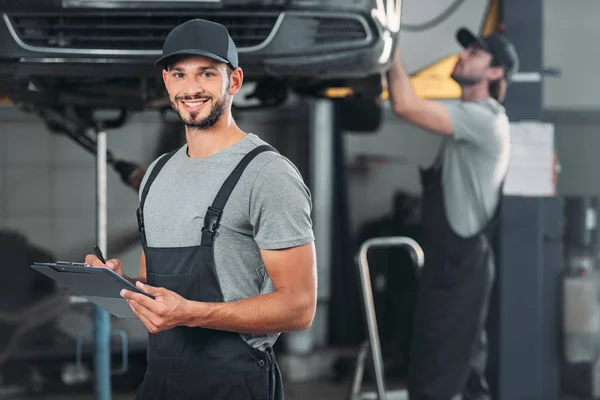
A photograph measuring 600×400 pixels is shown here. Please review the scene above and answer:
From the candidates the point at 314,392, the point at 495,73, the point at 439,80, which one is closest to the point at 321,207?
the point at 314,392

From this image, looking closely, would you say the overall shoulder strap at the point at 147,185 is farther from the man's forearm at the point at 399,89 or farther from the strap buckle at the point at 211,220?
the man's forearm at the point at 399,89

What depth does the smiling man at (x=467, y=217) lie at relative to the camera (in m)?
3.80

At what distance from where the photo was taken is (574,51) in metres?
5.13

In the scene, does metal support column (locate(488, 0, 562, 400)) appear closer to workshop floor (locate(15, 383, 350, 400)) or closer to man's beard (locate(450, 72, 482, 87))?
man's beard (locate(450, 72, 482, 87))

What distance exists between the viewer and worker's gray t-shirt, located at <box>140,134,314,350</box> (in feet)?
6.02

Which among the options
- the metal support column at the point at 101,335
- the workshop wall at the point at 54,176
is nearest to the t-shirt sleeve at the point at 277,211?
the metal support column at the point at 101,335

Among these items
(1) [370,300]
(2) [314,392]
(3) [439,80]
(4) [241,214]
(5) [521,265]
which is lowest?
(2) [314,392]

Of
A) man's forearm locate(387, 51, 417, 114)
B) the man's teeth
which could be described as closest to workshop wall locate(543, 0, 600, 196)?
man's forearm locate(387, 51, 417, 114)

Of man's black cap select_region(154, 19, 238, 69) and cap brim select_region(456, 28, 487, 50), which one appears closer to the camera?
man's black cap select_region(154, 19, 238, 69)

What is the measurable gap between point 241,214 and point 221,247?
8 cm

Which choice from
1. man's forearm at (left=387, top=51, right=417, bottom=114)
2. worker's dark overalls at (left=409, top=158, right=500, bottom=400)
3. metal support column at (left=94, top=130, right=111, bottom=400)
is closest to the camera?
metal support column at (left=94, top=130, right=111, bottom=400)

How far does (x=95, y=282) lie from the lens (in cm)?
182

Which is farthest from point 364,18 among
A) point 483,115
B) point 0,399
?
point 0,399

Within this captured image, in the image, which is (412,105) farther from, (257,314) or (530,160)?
(257,314)
